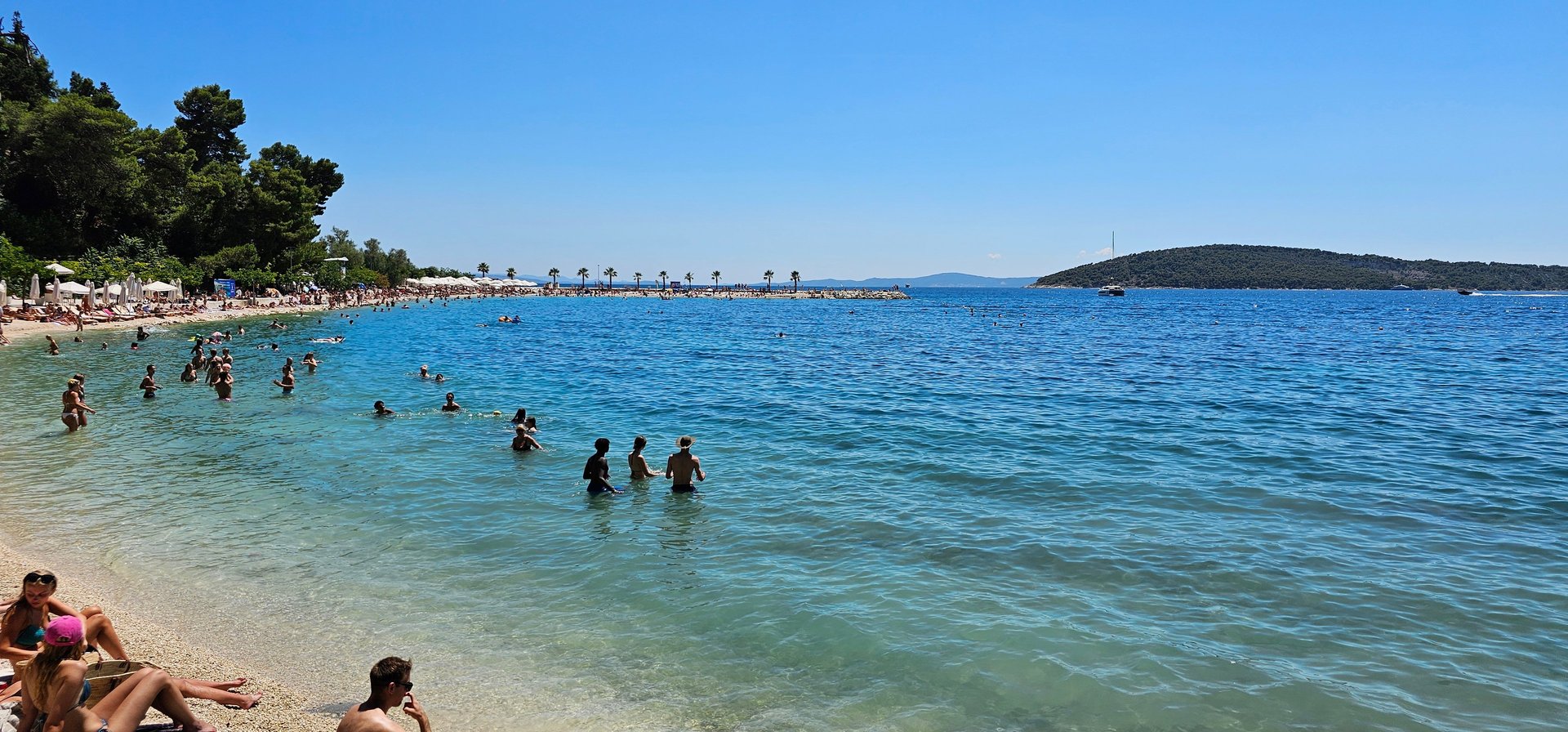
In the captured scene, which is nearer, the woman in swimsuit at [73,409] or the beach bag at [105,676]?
the beach bag at [105,676]

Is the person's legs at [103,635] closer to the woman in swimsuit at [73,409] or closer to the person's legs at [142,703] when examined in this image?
the person's legs at [142,703]

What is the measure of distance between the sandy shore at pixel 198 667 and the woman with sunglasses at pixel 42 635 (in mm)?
102

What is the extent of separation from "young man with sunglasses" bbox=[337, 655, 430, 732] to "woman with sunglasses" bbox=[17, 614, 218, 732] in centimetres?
160

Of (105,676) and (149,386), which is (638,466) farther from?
(149,386)

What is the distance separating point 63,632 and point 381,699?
199 centimetres

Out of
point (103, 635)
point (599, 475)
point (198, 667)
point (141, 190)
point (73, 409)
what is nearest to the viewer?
point (103, 635)

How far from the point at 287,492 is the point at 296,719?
27.4 feet

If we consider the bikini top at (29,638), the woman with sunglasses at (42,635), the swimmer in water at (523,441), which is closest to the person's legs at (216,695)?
the woman with sunglasses at (42,635)

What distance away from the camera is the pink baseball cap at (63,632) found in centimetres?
517

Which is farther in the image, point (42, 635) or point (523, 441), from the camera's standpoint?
point (523, 441)

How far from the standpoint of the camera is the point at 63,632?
17.0ft

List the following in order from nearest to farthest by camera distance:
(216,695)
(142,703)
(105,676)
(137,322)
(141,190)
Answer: (142,703) → (105,676) → (216,695) → (137,322) → (141,190)

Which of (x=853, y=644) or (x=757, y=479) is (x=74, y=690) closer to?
(x=853, y=644)

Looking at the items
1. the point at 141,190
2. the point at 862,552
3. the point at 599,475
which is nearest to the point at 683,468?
the point at 599,475
